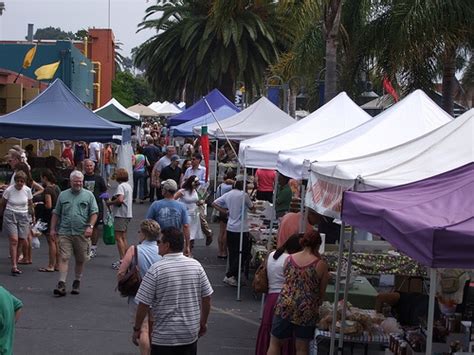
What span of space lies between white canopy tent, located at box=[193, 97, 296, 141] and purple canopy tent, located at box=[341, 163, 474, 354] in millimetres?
11338

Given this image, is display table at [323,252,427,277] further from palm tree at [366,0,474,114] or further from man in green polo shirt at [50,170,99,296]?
palm tree at [366,0,474,114]

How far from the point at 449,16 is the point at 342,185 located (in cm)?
1126

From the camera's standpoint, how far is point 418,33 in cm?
1775

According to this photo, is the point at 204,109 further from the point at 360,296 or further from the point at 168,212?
the point at 360,296

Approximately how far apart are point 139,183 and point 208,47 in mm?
15210

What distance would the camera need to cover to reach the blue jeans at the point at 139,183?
24172 millimetres

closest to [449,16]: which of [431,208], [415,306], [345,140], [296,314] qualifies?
[345,140]

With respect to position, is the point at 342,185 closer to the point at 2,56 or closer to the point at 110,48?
the point at 2,56

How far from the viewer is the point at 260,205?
16.2 meters

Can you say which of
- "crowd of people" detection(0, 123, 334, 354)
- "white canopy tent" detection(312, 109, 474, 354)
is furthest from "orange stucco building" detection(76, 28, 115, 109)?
"white canopy tent" detection(312, 109, 474, 354)

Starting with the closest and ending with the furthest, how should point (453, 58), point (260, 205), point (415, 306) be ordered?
point (415, 306), point (260, 205), point (453, 58)

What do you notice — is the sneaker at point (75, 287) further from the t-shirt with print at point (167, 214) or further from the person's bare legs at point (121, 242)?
the person's bare legs at point (121, 242)

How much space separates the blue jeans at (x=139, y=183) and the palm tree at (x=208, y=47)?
486 inches

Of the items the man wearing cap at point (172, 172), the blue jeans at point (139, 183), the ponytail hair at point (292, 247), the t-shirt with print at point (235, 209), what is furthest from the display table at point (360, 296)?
the blue jeans at point (139, 183)
